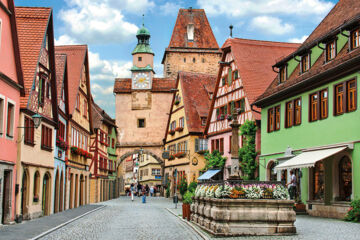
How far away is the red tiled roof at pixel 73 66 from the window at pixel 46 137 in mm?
5640

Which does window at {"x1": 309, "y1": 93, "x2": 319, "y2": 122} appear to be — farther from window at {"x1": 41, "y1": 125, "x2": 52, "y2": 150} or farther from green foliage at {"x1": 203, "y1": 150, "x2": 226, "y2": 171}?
green foliage at {"x1": 203, "y1": 150, "x2": 226, "y2": 171}

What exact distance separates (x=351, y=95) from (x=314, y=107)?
3553mm

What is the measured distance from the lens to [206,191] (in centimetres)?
1758

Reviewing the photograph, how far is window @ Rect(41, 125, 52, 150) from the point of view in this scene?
25109 millimetres

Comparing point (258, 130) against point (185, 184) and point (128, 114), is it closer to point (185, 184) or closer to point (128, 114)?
point (185, 184)

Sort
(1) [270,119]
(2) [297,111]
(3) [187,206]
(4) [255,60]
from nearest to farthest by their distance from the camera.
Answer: (3) [187,206], (2) [297,111], (1) [270,119], (4) [255,60]

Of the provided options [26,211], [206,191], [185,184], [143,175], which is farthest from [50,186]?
[143,175]

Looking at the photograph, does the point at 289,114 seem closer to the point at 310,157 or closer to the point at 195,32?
the point at 310,157

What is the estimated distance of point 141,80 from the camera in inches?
2502

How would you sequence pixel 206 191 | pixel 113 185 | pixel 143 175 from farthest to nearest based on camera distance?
pixel 143 175 < pixel 113 185 < pixel 206 191

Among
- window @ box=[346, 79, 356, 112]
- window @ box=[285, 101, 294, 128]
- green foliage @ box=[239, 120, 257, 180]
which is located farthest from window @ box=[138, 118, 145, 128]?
window @ box=[346, 79, 356, 112]

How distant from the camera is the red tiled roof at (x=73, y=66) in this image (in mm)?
33188

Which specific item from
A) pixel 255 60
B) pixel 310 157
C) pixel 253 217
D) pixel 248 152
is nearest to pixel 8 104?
pixel 253 217

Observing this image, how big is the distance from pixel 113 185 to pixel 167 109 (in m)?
10.2
